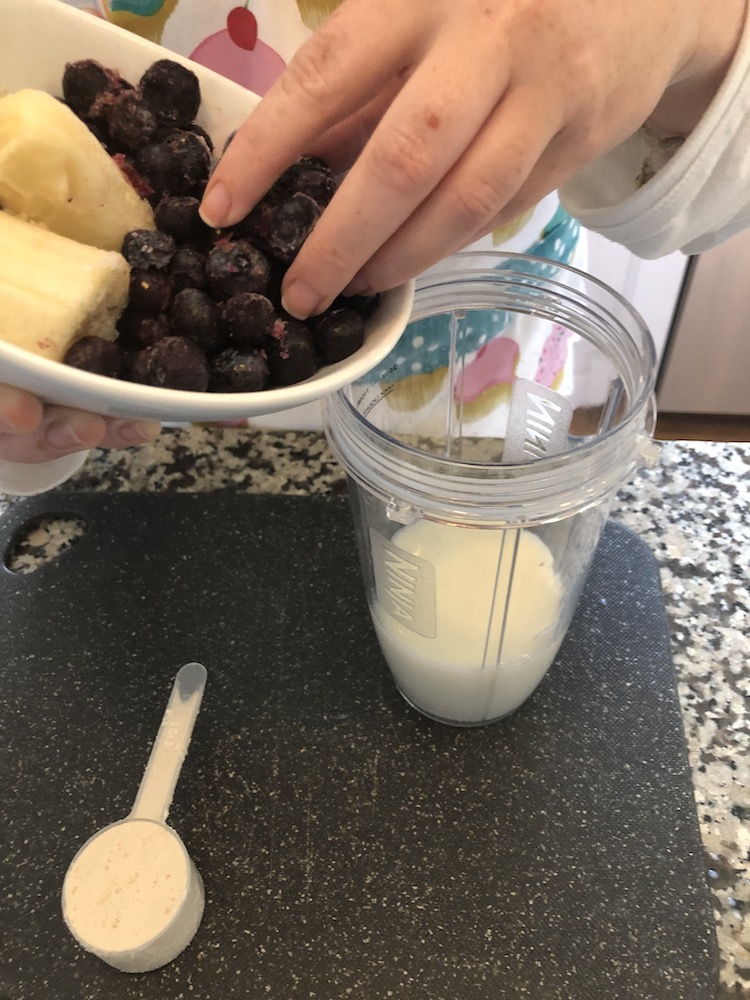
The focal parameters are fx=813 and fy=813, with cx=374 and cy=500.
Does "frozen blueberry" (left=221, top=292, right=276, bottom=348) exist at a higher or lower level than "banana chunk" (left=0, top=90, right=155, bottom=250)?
lower

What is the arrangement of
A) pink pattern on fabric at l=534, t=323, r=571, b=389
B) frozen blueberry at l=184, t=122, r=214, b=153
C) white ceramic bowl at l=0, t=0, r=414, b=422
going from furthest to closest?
1. pink pattern on fabric at l=534, t=323, r=571, b=389
2. frozen blueberry at l=184, t=122, r=214, b=153
3. white ceramic bowl at l=0, t=0, r=414, b=422

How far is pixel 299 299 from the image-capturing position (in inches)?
15.2

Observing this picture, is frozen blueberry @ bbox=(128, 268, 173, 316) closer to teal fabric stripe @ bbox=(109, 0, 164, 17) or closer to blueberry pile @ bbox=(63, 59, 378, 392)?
blueberry pile @ bbox=(63, 59, 378, 392)

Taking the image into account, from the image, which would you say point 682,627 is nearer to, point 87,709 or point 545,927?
point 545,927

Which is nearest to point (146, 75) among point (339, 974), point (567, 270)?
point (567, 270)

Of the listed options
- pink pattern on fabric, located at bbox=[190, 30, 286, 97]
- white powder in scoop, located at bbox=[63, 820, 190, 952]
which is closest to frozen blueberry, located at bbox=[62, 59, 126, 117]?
pink pattern on fabric, located at bbox=[190, 30, 286, 97]

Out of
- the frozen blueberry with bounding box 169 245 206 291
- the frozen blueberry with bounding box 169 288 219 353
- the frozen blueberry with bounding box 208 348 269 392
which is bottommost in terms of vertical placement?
the frozen blueberry with bounding box 208 348 269 392

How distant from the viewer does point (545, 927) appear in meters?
0.50

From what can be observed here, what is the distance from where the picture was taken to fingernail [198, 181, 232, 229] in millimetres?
381

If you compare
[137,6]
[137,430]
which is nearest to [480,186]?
[137,430]

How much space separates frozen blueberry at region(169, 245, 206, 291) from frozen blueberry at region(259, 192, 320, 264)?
40 millimetres

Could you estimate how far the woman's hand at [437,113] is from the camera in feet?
1.13

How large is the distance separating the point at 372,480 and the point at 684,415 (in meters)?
1.33

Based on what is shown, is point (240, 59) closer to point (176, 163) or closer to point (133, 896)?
point (176, 163)
